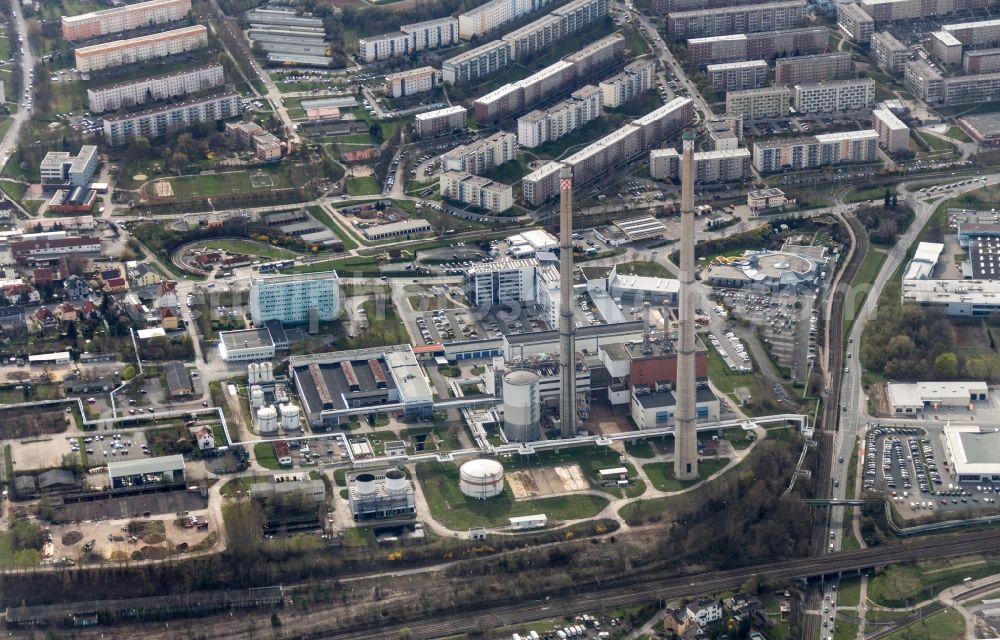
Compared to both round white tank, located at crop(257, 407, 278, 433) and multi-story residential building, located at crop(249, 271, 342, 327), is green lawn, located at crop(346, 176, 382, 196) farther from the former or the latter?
round white tank, located at crop(257, 407, 278, 433)

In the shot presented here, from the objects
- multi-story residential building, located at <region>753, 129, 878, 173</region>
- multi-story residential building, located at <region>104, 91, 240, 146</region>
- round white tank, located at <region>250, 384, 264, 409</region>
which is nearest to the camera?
round white tank, located at <region>250, 384, 264, 409</region>

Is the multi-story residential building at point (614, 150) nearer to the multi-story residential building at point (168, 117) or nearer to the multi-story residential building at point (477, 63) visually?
the multi-story residential building at point (477, 63)

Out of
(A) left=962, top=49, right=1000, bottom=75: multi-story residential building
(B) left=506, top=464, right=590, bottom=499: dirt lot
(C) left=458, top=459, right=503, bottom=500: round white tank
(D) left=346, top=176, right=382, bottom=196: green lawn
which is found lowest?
(B) left=506, top=464, right=590, bottom=499: dirt lot

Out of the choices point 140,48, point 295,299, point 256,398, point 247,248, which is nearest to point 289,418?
point 256,398

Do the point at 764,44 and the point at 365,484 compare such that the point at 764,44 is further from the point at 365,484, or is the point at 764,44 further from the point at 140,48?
the point at 365,484

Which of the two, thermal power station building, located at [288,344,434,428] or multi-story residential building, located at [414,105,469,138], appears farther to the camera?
multi-story residential building, located at [414,105,469,138]

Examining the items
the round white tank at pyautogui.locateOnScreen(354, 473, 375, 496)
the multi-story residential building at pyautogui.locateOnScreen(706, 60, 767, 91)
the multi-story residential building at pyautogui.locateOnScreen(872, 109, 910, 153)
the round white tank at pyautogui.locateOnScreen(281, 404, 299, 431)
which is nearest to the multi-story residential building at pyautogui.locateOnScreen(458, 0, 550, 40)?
the multi-story residential building at pyautogui.locateOnScreen(706, 60, 767, 91)

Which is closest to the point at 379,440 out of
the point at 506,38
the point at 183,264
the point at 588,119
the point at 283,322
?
the point at 283,322

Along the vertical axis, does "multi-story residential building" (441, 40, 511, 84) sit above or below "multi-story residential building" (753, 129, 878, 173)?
above
